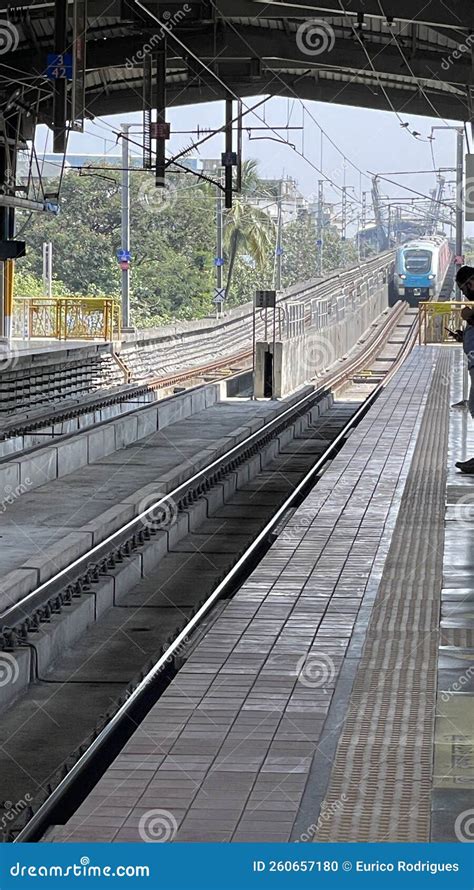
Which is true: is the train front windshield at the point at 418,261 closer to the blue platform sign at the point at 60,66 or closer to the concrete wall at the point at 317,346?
the concrete wall at the point at 317,346

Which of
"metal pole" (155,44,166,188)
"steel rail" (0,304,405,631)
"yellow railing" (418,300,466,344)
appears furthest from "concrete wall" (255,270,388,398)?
"metal pole" (155,44,166,188)

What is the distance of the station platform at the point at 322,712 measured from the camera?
4562mm

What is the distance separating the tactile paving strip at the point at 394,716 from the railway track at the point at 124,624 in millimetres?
1338

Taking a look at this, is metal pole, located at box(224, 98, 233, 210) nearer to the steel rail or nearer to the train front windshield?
the steel rail

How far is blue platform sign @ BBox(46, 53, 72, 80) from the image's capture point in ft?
60.0

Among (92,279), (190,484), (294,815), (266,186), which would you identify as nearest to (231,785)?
(294,815)

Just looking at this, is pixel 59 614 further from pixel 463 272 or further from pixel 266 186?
pixel 266 186

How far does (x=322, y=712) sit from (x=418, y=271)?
55.9 m

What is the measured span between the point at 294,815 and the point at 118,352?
30.6 meters

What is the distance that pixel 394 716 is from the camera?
564 centimetres

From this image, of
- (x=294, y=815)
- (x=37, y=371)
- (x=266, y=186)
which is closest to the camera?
(x=294, y=815)

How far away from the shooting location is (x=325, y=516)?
1152cm

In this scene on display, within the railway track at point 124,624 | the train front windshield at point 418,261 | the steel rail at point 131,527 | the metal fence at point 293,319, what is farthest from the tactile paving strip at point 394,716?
the train front windshield at point 418,261

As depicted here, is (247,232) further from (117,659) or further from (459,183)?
(117,659)
